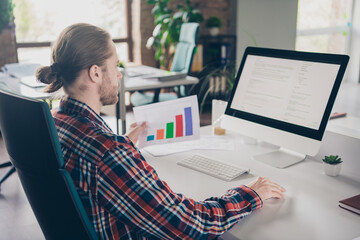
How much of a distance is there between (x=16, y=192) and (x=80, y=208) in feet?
7.22

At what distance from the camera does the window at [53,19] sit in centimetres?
463

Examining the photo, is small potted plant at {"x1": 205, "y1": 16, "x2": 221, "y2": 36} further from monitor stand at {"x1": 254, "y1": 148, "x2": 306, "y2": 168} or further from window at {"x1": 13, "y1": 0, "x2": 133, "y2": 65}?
monitor stand at {"x1": 254, "y1": 148, "x2": 306, "y2": 168}

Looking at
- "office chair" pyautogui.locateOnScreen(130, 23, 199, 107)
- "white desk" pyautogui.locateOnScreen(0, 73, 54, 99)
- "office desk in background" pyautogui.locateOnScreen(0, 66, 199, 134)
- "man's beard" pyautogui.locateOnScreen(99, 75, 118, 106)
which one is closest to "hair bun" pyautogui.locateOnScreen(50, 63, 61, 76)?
"man's beard" pyautogui.locateOnScreen(99, 75, 118, 106)

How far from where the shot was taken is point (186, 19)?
4.77 meters

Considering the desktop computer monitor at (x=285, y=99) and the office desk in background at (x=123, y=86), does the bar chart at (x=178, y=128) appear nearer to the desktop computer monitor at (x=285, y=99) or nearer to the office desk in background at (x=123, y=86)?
the desktop computer monitor at (x=285, y=99)

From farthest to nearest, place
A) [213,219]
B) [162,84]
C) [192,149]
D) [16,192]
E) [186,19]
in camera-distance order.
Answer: [186,19] < [162,84] < [16,192] < [192,149] < [213,219]

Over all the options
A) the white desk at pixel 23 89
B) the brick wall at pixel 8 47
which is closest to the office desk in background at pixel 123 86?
the white desk at pixel 23 89

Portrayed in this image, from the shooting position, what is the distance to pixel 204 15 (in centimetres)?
547

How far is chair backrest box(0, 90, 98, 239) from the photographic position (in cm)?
94

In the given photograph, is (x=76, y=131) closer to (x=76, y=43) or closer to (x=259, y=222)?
(x=76, y=43)

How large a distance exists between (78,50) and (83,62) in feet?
0.11

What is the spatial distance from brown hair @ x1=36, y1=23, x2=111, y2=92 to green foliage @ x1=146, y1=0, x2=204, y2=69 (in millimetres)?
3685

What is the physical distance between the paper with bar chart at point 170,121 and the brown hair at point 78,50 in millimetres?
538

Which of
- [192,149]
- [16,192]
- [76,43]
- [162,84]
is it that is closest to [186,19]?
[162,84]
